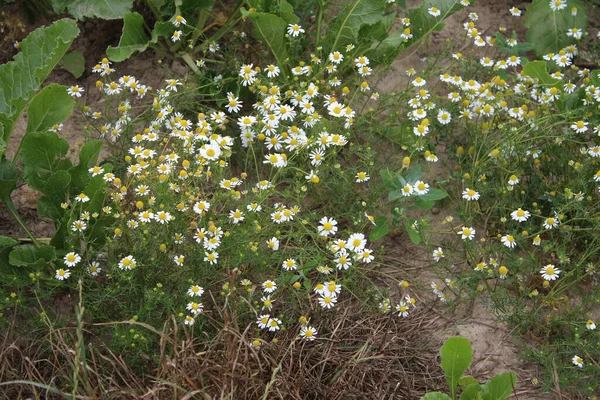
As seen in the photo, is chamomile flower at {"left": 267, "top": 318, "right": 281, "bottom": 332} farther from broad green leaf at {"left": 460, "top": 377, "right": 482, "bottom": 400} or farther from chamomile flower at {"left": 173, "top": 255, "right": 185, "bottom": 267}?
broad green leaf at {"left": 460, "top": 377, "right": 482, "bottom": 400}

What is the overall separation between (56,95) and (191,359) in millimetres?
1318

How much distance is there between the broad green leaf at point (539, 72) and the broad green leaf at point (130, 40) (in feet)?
6.31

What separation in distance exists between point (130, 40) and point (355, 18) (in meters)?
1.16

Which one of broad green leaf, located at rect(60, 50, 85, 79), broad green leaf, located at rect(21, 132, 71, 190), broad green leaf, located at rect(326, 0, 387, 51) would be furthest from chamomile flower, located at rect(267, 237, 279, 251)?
broad green leaf, located at rect(60, 50, 85, 79)

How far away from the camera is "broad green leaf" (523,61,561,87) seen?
151 inches

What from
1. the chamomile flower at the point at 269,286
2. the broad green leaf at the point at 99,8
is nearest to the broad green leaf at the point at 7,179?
the broad green leaf at the point at 99,8

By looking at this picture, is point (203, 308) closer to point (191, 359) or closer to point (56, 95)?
point (191, 359)


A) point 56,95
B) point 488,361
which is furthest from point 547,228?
point 56,95

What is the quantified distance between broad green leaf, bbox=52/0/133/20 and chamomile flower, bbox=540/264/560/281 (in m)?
2.40

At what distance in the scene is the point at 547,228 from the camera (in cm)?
326

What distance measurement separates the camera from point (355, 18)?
13.1 feet

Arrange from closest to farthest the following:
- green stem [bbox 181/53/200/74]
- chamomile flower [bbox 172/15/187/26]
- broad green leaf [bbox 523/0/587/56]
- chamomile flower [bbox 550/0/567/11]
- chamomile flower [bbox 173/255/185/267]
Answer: chamomile flower [bbox 173/255/185/267], chamomile flower [bbox 172/15/187/26], green stem [bbox 181/53/200/74], chamomile flower [bbox 550/0/567/11], broad green leaf [bbox 523/0/587/56]

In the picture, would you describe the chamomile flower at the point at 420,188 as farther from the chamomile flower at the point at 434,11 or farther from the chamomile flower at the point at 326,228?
the chamomile flower at the point at 434,11

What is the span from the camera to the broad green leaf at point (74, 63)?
425cm
